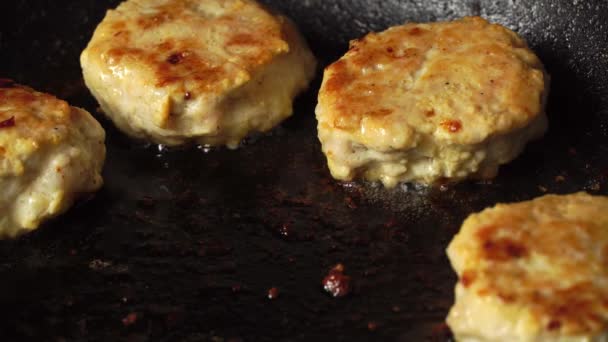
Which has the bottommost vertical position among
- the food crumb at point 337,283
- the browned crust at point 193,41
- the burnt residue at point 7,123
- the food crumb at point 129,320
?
the food crumb at point 129,320

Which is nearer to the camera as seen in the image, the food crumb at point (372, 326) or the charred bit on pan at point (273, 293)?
the food crumb at point (372, 326)

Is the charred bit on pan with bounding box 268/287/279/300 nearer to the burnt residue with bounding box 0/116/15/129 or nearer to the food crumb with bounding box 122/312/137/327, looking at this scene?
the food crumb with bounding box 122/312/137/327

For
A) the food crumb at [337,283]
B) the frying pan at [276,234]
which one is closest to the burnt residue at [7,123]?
the frying pan at [276,234]

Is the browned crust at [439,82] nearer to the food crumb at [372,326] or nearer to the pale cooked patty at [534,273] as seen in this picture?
the pale cooked patty at [534,273]

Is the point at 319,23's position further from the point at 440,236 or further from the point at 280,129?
the point at 440,236

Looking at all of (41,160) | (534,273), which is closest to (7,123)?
(41,160)

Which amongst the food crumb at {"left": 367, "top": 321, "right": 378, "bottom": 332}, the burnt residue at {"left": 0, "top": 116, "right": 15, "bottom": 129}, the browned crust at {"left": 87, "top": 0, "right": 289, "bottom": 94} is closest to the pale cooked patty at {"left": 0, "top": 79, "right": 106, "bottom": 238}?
the burnt residue at {"left": 0, "top": 116, "right": 15, "bottom": 129}

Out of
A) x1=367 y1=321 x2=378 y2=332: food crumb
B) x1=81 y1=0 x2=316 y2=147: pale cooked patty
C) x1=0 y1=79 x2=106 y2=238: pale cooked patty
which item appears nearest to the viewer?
x1=367 y1=321 x2=378 y2=332: food crumb
